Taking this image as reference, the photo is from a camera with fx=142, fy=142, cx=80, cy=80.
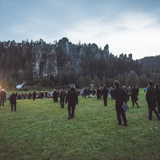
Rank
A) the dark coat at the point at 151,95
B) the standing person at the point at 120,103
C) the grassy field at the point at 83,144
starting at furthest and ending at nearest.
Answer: the dark coat at the point at 151,95 < the standing person at the point at 120,103 < the grassy field at the point at 83,144

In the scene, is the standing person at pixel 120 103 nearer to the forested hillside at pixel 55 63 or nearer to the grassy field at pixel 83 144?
the grassy field at pixel 83 144

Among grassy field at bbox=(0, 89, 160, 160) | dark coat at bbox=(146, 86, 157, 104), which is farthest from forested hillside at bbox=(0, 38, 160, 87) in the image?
grassy field at bbox=(0, 89, 160, 160)

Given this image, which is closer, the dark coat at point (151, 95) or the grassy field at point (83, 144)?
the grassy field at point (83, 144)

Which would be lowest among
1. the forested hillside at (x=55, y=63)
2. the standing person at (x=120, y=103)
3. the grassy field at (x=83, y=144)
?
the grassy field at (x=83, y=144)

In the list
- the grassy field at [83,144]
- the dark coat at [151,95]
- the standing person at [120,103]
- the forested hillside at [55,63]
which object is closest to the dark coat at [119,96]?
the standing person at [120,103]

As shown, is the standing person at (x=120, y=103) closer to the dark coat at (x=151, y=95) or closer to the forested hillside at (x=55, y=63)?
the dark coat at (x=151, y=95)

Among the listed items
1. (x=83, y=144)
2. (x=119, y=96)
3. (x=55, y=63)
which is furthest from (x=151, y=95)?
(x=55, y=63)

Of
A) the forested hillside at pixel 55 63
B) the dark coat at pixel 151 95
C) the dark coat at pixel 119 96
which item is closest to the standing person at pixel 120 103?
the dark coat at pixel 119 96

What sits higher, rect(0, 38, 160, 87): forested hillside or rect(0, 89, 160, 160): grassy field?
rect(0, 38, 160, 87): forested hillside

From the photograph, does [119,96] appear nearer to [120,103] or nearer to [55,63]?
[120,103]

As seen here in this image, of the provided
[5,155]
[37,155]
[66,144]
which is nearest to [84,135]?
[66,144]

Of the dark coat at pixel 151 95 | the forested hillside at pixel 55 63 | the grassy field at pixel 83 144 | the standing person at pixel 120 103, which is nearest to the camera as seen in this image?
the grassy field at pixel 83 144

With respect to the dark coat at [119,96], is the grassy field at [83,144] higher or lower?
lower

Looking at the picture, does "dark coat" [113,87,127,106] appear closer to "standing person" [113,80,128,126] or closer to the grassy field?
"standing person" [113,80,128,126]
